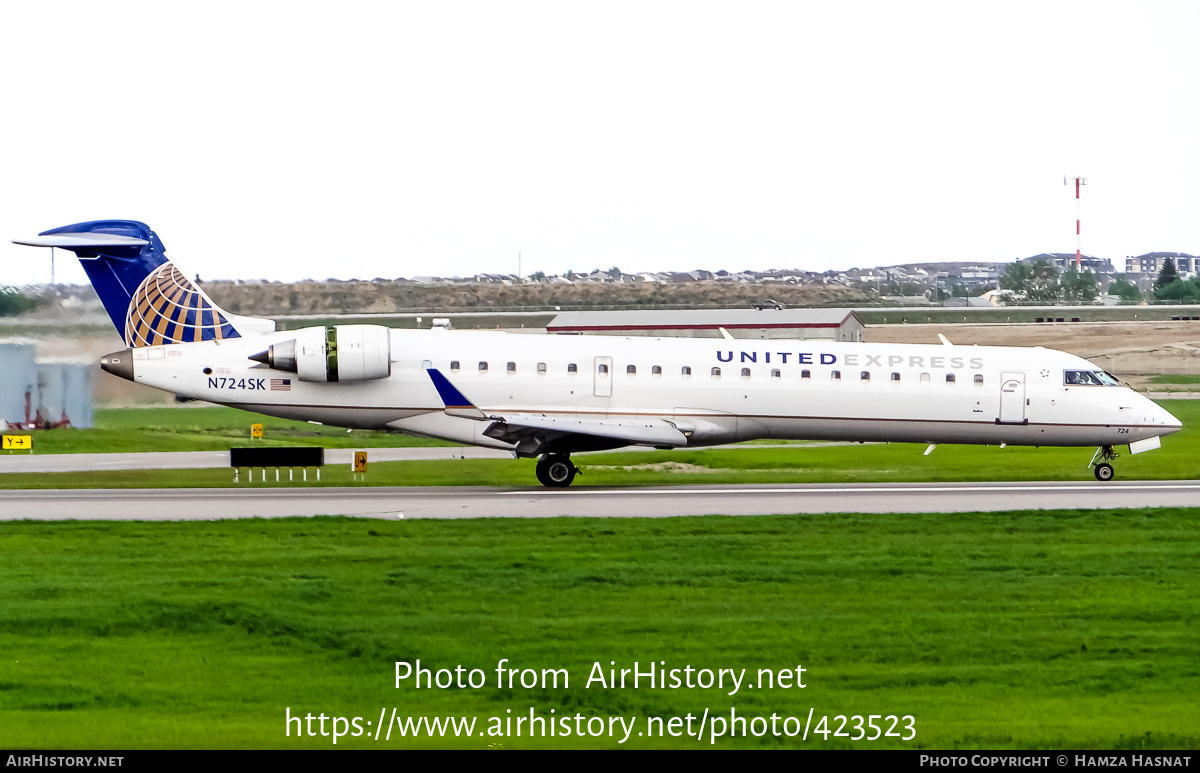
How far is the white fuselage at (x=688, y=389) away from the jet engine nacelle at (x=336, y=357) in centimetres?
33

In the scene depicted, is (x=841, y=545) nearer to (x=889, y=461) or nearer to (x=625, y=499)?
(x=625, y=499)

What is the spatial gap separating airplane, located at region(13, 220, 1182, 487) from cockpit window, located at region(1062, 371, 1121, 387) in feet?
0.18

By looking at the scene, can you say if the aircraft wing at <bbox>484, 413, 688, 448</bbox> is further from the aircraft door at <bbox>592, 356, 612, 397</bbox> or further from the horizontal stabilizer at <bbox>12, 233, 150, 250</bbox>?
the horizontal stabilizer at <bbox>12, 233, 150, 250</bbox>

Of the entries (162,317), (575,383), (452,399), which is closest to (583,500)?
(575,383)

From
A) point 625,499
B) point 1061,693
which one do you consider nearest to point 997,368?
point 625,499

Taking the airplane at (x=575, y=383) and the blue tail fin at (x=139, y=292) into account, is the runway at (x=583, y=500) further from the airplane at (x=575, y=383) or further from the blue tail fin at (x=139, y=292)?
the blue tail fin at (x=139, y=292)

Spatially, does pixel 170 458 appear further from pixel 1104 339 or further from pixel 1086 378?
pixel 1104 339

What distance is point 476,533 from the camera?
20359mm

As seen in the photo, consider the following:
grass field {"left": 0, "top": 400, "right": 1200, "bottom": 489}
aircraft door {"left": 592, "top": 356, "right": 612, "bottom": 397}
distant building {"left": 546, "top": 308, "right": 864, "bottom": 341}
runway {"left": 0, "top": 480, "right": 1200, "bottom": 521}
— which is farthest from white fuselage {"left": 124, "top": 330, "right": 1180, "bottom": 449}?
distant building {"left": 546, "top": 308, "right": 864, "bottom": 341}

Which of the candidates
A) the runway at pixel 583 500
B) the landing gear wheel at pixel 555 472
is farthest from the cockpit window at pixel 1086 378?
the landing gear wheel at pixel 555 472

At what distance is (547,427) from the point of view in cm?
2717

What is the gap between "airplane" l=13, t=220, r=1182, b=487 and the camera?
27969mm

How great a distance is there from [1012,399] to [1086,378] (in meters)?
1.89
